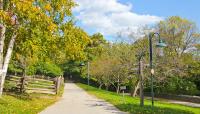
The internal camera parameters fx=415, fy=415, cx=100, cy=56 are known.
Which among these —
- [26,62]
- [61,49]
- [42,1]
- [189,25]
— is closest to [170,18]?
[189,25]

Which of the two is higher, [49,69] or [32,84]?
[49,69]

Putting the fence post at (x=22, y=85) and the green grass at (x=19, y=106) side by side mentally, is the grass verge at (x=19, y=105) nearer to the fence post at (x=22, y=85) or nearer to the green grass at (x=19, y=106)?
the green grass at (x=19, y=106)

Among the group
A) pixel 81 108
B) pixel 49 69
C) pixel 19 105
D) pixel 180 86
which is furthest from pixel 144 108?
pixel 49 69

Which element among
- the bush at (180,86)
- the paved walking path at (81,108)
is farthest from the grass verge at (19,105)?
the bush at (180,86)

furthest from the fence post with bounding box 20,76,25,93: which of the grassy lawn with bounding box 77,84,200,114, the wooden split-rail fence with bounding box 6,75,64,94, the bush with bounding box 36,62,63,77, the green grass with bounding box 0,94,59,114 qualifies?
the bush with bounding box 36,62,63,77

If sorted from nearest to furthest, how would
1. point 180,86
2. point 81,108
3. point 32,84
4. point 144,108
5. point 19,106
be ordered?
point 19,106, point 81,108, point 144,108, point 32,84, point 180,86

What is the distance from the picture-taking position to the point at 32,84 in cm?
3192

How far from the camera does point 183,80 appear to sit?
178ft

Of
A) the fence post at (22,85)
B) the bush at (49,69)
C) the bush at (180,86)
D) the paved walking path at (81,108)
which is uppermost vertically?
the bush at (49,69)

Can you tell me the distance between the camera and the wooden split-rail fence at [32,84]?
29375 millimetres

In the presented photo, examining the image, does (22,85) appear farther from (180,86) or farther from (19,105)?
(180,86)

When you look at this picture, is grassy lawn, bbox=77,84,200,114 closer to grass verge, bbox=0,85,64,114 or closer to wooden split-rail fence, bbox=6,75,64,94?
grass verge, bbox=0,85,64,114

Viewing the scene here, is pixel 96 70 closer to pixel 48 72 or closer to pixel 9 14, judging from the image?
pixel 48 72

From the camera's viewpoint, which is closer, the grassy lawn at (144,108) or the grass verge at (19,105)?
the grass verge at (19,105)
